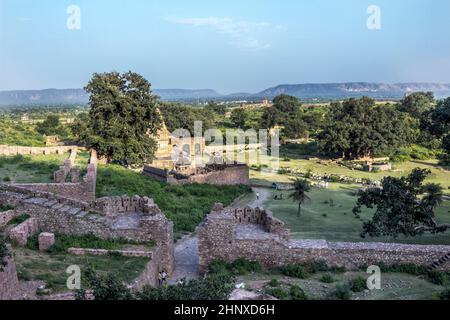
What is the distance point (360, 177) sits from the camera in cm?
4866

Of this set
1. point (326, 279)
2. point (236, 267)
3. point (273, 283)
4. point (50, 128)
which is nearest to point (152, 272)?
point (236, 267)

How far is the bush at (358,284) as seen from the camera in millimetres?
15070

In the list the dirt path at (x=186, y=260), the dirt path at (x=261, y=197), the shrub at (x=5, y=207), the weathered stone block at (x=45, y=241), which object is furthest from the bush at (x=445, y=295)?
the dirt path at (x=261, y=197)

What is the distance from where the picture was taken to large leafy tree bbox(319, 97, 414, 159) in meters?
57.8

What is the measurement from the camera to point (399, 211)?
20.4 m

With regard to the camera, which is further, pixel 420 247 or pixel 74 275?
pixel 420 247

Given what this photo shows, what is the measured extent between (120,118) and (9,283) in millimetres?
24455

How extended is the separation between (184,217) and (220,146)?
40127 millimetres

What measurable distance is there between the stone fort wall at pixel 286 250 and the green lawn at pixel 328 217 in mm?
5735

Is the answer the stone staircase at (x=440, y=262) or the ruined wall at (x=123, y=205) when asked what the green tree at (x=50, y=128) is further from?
the stone staircase at (x=440, y=262)

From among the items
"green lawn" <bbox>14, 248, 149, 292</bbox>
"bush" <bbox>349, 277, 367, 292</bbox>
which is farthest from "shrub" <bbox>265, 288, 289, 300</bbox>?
"green lawn" <bbox>14, 248, 149, 292</bbox>
